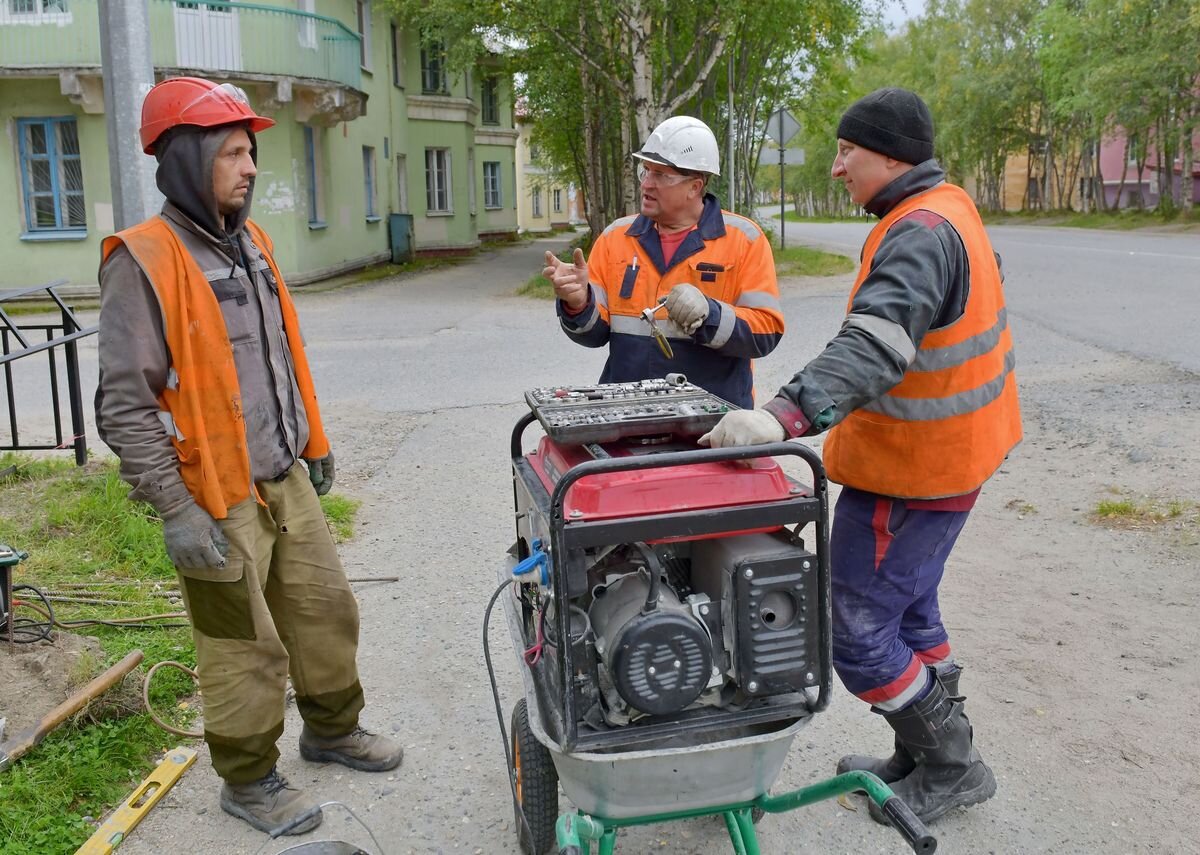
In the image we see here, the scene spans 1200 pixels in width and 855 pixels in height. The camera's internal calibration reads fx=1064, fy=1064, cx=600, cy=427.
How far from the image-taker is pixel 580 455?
2621mm

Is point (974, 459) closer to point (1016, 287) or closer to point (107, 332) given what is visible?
point (107, 332)

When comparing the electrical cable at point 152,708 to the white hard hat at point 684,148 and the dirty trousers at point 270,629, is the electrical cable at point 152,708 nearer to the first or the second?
the dirty trousers at point 270,629

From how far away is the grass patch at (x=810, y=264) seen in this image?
19391mm

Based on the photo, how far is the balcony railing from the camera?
691 inches

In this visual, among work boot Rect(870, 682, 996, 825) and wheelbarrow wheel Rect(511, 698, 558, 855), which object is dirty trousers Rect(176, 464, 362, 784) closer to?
wheelbarrow wheel Rect(511, 698, 558, 855)

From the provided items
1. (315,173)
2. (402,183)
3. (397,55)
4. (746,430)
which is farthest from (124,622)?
(397,55)

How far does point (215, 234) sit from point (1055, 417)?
6420 millimetres

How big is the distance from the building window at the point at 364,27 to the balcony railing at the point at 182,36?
553cm

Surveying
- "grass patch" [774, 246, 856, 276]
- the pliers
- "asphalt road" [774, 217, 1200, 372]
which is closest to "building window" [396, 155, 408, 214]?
"grass patch" [774, 246, 856, 276]

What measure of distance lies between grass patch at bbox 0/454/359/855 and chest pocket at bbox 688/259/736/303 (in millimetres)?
2385

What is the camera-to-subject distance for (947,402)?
276 centimetres

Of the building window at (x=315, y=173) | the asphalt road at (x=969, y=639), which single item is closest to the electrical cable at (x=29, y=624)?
the asphalt road at (x=969, y=639)

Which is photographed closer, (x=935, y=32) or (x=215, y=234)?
(x=215, y=234)

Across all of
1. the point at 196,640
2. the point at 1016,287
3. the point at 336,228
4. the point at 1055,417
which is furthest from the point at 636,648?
the point at 336,228
